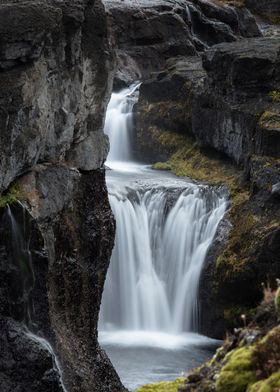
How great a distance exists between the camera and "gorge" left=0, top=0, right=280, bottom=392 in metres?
14.1

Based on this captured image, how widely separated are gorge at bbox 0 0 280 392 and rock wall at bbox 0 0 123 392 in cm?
4

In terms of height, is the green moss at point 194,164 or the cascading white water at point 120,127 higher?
the cascading white water at point 120,127

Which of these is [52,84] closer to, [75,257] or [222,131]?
A: [75,257]

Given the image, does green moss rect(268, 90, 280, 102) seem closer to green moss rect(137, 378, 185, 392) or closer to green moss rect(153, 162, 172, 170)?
green moss rect(153, 162, 172, 170)

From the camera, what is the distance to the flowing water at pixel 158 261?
22.5 meters

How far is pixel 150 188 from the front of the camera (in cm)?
2484

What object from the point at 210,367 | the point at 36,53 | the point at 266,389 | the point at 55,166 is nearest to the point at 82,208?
the point at 55,166

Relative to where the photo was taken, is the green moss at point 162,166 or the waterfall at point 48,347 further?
the green moss at point 162,166

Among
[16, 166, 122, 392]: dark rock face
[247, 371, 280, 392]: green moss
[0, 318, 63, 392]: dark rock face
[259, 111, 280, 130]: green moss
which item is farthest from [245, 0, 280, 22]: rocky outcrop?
[247, 371, 280, 392]: green moss

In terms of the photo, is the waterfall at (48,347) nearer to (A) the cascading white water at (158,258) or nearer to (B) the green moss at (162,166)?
Result: (A) the cascading white water at (158,258)

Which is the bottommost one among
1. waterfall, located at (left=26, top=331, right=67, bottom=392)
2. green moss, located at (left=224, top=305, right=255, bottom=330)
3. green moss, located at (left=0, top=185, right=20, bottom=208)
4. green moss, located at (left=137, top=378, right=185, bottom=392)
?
green moss, located at (left=224, top=305, right=255, bottom=330)

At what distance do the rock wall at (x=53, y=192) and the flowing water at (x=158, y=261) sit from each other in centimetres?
526

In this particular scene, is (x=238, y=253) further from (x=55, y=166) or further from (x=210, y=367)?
(x=210, y=367)

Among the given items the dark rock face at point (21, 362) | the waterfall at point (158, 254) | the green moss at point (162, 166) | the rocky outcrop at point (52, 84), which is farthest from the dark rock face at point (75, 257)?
the green moss at point (162, 166)
